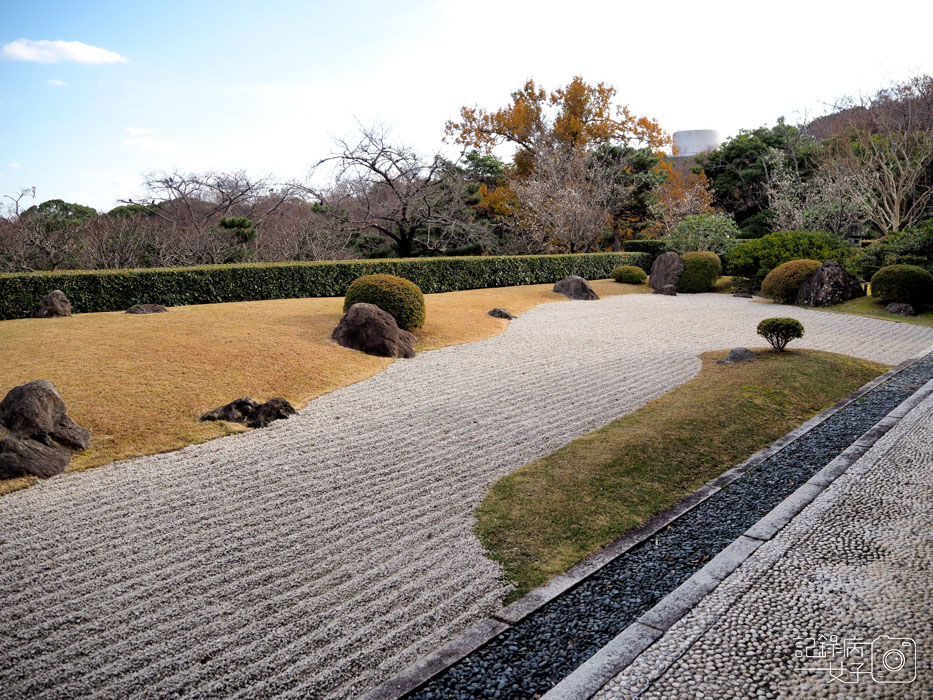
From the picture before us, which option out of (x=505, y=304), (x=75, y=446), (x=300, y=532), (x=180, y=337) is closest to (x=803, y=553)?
(x=300, y=532)

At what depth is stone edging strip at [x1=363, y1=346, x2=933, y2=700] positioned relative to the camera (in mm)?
2713

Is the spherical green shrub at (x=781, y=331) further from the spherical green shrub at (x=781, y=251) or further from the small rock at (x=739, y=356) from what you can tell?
the spherical green shrub at (x=781, y=251)

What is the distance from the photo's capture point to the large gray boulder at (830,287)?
16000 mm

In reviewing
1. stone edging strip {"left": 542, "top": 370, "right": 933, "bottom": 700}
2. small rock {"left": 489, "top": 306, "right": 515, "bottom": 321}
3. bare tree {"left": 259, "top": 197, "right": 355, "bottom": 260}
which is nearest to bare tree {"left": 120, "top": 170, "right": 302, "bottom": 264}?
bare tree {"left": 259, "top": 197, "right": 355, "bottom": 260}

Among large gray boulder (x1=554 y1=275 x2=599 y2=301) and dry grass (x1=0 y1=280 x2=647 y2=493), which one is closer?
dry grass (x1=0 y1=280 x2=647 y2=493)

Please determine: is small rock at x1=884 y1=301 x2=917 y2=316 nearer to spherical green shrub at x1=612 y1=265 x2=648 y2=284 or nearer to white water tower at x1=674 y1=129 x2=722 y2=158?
spherical green shrub at x1=612 y1=265 x2=648 y2=284

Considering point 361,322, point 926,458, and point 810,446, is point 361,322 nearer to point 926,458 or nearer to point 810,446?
point 810,446

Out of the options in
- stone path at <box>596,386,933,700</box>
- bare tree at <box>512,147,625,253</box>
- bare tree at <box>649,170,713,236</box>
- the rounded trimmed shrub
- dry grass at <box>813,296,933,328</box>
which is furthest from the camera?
bare tree at <box>649,170,713,236</box>

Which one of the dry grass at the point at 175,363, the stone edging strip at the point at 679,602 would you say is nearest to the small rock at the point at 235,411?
the dry grass at the point at 175,363

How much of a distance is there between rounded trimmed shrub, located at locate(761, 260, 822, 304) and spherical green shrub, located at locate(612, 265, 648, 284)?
5.04 metres

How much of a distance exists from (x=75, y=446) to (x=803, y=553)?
19.5 ft

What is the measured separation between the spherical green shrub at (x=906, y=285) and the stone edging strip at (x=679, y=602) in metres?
11.9

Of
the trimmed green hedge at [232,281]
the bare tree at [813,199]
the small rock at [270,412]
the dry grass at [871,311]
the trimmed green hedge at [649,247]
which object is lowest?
the small rock at [270,412]

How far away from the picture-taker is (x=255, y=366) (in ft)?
27.6
